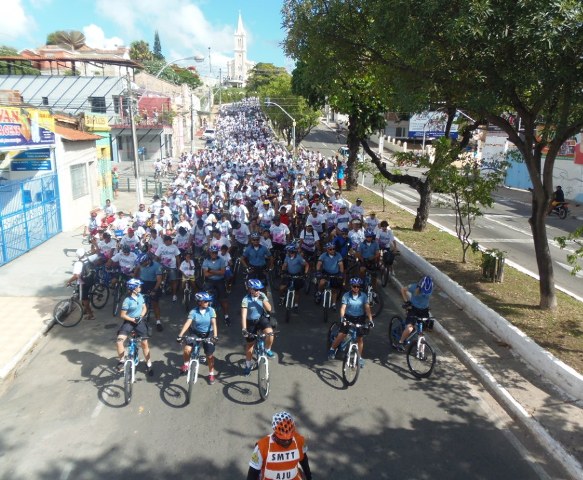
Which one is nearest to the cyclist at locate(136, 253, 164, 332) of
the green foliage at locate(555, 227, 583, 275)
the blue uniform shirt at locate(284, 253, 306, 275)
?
the blue uniform shirt at locate(284, 253, 306, 275)

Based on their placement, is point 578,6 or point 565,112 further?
point 565,112

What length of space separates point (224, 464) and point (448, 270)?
9647 mm

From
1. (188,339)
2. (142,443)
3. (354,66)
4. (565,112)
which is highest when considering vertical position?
(354,66)

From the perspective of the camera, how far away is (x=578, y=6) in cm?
685

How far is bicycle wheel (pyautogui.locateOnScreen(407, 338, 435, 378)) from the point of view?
8.02 metres

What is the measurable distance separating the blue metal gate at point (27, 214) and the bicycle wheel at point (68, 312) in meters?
5.16

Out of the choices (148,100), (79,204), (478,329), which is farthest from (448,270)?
(148,100)

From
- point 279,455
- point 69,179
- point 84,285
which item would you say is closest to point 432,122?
point 84,285

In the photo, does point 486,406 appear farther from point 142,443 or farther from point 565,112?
point 565,112

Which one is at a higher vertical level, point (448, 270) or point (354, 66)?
point (354, 66)

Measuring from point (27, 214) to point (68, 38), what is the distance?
3688 inches

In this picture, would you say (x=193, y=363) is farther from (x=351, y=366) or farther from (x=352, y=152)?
(x=352, y=152)

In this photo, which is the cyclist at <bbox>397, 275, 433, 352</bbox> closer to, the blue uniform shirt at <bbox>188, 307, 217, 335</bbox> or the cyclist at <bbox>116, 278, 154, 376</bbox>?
the blue uniform shirt at <bbox>188, 307, 217, 335</bbox>

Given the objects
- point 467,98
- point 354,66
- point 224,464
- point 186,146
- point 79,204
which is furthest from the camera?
point 186,146
